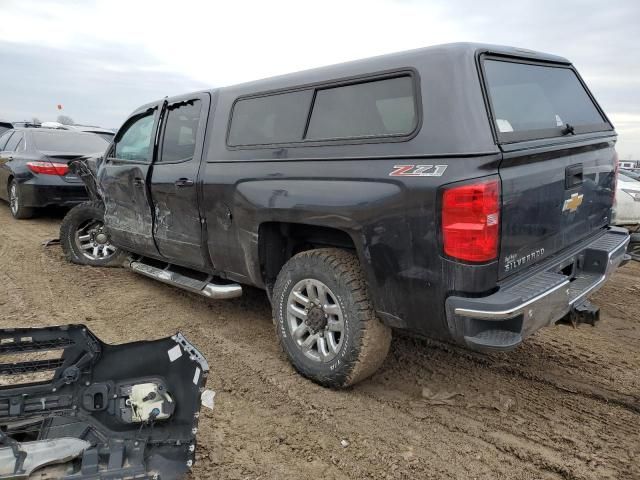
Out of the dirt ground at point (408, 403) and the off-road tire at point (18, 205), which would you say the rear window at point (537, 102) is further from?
the off-road tire at point (18, 205)

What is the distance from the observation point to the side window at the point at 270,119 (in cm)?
335

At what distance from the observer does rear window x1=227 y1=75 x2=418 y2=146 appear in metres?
2.83

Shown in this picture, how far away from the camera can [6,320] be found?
430cm

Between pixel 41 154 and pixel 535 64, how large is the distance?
7516 millimetres

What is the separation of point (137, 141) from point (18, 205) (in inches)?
185

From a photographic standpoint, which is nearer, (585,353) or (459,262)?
(459,262)

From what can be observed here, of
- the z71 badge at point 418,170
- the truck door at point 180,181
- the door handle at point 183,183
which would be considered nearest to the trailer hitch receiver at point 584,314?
the z71 badge at point 418,170

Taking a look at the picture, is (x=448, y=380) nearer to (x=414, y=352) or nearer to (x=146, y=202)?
(x=414, y=352)

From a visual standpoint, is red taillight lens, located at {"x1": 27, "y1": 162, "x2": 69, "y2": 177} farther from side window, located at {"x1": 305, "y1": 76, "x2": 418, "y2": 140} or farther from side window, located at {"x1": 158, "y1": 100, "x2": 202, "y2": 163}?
side window, located at {"x1": 305, "y1": 76, "x2": 418, "y2": 140}

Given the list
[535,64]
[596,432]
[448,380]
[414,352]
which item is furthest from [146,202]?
[596,432]

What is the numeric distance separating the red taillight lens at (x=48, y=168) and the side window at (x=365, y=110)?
620cm

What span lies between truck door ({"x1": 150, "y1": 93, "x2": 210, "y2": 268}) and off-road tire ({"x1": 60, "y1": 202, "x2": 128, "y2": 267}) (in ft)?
5.26

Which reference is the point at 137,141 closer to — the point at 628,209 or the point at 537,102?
the point at 537,102

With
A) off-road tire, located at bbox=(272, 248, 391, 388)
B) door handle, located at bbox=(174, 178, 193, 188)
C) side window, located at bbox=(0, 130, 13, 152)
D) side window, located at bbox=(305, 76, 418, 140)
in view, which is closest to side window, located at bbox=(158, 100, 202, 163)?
door handle, located at bbox=(174, 178, 193, 188)
